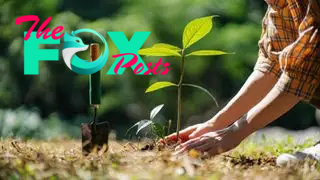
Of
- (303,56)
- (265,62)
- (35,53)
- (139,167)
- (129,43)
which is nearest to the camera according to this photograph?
(139,167)

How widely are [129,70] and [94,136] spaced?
3590mm

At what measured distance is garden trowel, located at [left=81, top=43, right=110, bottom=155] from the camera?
2.26 metres

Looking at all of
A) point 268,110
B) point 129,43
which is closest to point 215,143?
point 268,110

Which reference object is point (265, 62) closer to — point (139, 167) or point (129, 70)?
point (139, 167)

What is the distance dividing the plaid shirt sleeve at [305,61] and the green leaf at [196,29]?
26 cm

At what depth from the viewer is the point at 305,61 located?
2125mm

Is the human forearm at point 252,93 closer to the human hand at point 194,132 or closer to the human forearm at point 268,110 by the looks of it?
the human hand at point 194,132

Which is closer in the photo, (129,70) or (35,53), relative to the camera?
(35,53)

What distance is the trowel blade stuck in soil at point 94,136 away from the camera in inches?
89.3

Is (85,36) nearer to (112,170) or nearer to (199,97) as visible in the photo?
(199,97)

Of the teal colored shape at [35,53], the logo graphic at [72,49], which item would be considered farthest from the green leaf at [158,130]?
the teal colored shape at [35,53]

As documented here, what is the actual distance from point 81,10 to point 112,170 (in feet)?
15.3

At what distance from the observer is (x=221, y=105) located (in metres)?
6.00

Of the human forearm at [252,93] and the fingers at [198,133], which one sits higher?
the human forearm at [252,93]
